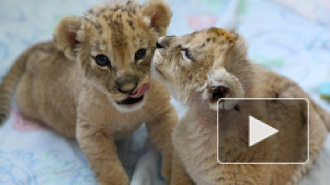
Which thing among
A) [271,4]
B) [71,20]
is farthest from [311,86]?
[71,20]

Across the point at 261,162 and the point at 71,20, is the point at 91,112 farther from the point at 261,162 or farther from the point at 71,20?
the point at 261,162

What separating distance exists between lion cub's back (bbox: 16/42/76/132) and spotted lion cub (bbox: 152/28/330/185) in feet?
1.85

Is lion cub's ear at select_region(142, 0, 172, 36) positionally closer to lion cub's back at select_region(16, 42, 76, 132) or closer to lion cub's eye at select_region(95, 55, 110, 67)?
lion cub's eye at select_region(95, 55, 110, 67)

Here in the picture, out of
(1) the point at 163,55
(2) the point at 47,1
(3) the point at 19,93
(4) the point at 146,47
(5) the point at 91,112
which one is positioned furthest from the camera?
(2) the point at 47,1

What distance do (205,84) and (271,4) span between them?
1.70 metres

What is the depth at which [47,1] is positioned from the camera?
2.45 metres

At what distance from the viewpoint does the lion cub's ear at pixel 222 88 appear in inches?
37.6

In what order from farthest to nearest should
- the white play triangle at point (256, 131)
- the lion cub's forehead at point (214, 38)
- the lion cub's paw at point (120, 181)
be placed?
the lion cub's paw at point (120, 181), the white play triangle at point (256, 131), the lion cub's forehead at point (214, 38)

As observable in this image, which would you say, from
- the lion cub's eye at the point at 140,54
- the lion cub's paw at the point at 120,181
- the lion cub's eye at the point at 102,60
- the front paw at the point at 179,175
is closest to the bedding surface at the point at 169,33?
the lion cub's paw at the point at 120,181

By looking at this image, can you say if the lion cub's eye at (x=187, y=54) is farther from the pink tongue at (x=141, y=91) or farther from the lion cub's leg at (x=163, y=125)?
the lion cub's leg at (x=163, y=125)

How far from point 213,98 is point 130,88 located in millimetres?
323

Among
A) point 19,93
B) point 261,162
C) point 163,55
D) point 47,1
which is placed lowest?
point 261,162

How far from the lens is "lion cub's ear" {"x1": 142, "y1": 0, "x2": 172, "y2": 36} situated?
1.31 m

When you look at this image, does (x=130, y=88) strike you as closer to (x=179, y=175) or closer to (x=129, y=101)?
(x=129, y=101)
